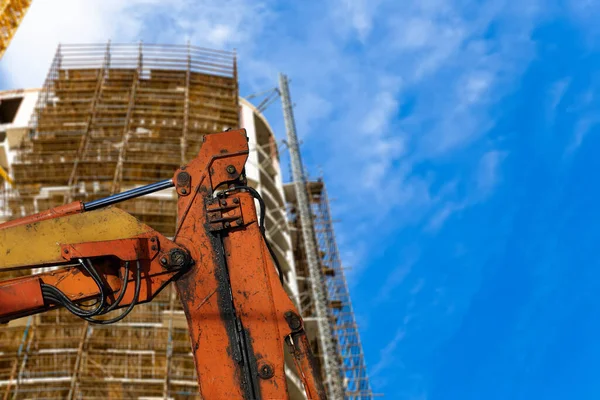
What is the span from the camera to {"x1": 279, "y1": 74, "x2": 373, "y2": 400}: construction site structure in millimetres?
29875

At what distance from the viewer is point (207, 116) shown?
32094mm

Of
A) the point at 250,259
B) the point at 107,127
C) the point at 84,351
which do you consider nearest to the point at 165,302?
the point at 84,351

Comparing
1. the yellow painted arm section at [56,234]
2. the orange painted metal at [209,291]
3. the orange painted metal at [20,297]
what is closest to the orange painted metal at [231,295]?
the orange painted metal at [209,291]

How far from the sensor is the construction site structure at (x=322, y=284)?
29.9 m

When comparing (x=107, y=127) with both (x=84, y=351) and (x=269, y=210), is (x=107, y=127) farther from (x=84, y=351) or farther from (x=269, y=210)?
(x=84, y=351)

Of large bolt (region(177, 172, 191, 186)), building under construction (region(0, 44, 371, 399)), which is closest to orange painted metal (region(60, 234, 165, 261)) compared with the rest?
large bolt (region(177, 172, 191, 186))

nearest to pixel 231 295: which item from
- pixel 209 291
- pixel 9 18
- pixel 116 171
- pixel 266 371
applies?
pixel 209 291

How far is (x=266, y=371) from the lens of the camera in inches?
213

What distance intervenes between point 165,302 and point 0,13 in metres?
25.6

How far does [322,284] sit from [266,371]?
2789 cm

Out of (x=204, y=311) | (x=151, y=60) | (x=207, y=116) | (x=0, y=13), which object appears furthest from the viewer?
(x=0, y=13)

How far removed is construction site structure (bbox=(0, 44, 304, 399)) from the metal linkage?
1216mm

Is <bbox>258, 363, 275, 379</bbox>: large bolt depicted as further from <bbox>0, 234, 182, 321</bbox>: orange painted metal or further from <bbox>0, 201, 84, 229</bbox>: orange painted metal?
<bbox>0, 201, 84, 229</bbox>: orange painted metal

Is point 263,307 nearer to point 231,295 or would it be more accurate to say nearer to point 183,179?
point 231,295
